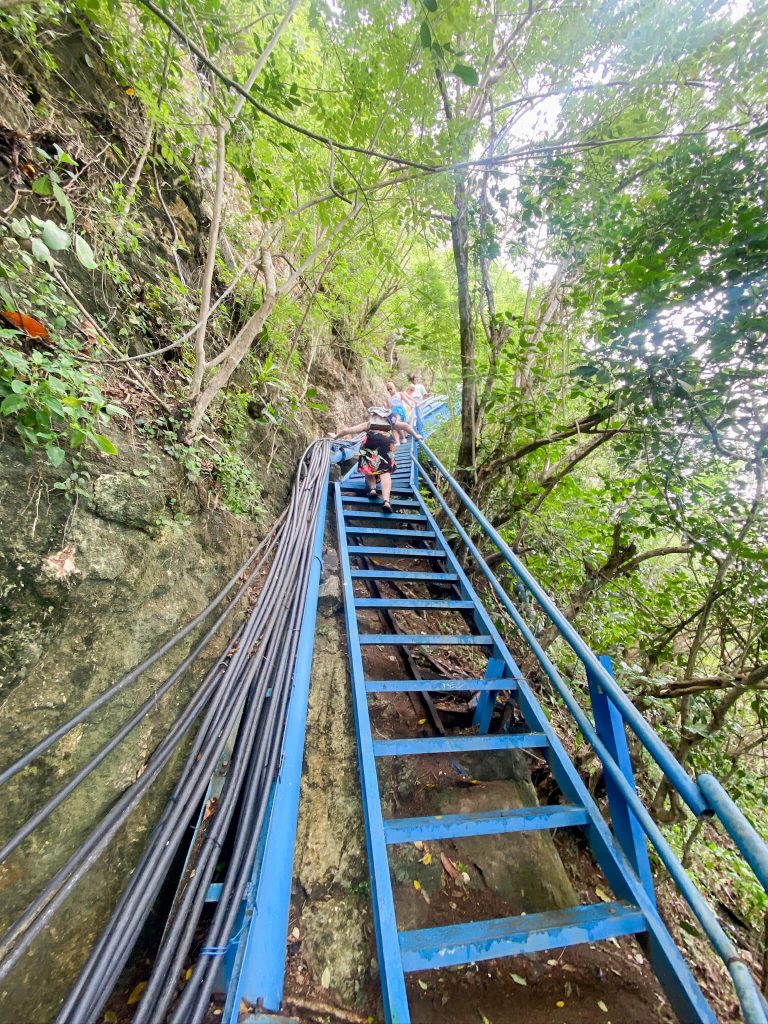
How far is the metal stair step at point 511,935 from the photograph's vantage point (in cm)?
115

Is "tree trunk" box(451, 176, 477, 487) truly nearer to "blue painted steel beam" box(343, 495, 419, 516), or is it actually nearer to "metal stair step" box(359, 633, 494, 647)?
"blue painted steel beam" box(343, 495, 419, 516)

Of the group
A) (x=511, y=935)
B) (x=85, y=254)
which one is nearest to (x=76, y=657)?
(x=85, y=254)

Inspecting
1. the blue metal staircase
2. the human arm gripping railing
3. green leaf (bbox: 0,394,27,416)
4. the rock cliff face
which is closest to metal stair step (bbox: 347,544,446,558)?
the blue metal staircase

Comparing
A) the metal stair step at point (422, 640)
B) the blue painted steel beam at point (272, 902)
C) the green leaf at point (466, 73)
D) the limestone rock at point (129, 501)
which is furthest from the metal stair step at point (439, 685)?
the green leaf at point (466, 73)

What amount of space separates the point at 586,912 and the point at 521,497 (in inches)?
123

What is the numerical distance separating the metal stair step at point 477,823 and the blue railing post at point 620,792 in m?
A: 0.13

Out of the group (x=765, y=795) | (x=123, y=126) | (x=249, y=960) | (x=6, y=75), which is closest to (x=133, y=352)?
(x=6, y=75)

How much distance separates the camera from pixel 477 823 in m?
1.45

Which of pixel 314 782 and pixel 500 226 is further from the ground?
pixel 500 226

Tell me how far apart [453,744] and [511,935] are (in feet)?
2.06

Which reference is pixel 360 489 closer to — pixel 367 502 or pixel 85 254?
pixel 367 502

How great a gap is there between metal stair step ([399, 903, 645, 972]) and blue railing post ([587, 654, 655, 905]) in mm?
151

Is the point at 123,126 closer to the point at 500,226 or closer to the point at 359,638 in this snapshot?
the point at 500,226

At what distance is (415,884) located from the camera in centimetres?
164
